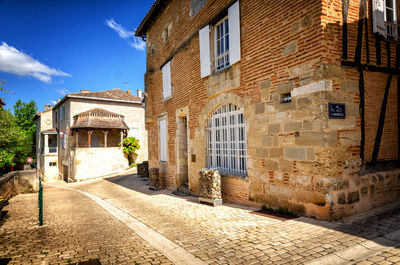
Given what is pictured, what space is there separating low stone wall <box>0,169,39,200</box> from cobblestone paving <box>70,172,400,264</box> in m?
6.66

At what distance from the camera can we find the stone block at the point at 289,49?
191 inches

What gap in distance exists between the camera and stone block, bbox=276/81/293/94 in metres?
4.93

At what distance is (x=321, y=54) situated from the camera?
14.4ft

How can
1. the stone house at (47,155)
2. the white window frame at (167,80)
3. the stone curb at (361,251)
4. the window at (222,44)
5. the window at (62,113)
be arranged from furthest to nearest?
the stone house at (47,155) < the window at (62,113) < the white window frame at (167,80) < the window at (222,44) < the stone curb at (361,251)

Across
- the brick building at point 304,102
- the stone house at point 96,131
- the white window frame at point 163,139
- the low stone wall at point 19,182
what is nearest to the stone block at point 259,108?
the brick building at point 304,102

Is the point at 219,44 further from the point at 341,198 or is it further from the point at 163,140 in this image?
the point at 341,198

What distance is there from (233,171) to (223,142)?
894mm

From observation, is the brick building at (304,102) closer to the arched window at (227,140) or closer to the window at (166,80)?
the arched window at (227,140)

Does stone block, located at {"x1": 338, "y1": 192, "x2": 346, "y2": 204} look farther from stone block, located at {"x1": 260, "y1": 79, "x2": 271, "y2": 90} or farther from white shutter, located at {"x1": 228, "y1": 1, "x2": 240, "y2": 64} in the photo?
white shutter, located at {"x1": 228, "y1": 1, "x2": 240, "y2": 64}

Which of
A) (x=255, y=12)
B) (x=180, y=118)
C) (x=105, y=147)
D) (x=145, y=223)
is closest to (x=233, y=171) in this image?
(x=145, y=223)

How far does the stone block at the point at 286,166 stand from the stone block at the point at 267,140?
0.48 meters

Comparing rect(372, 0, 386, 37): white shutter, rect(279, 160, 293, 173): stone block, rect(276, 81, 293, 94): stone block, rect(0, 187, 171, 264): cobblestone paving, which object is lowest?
rect(0, 187, 171, 264): cobblestone paving

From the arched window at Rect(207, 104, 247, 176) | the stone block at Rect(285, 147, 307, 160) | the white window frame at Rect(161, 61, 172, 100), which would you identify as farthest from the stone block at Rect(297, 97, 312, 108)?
the white window frame at Rect(161, 61, 172, 100)

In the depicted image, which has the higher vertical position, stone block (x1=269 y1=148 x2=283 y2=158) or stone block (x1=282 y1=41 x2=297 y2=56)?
stone block (x1=282 y1=41 x2=297 y2=56)
